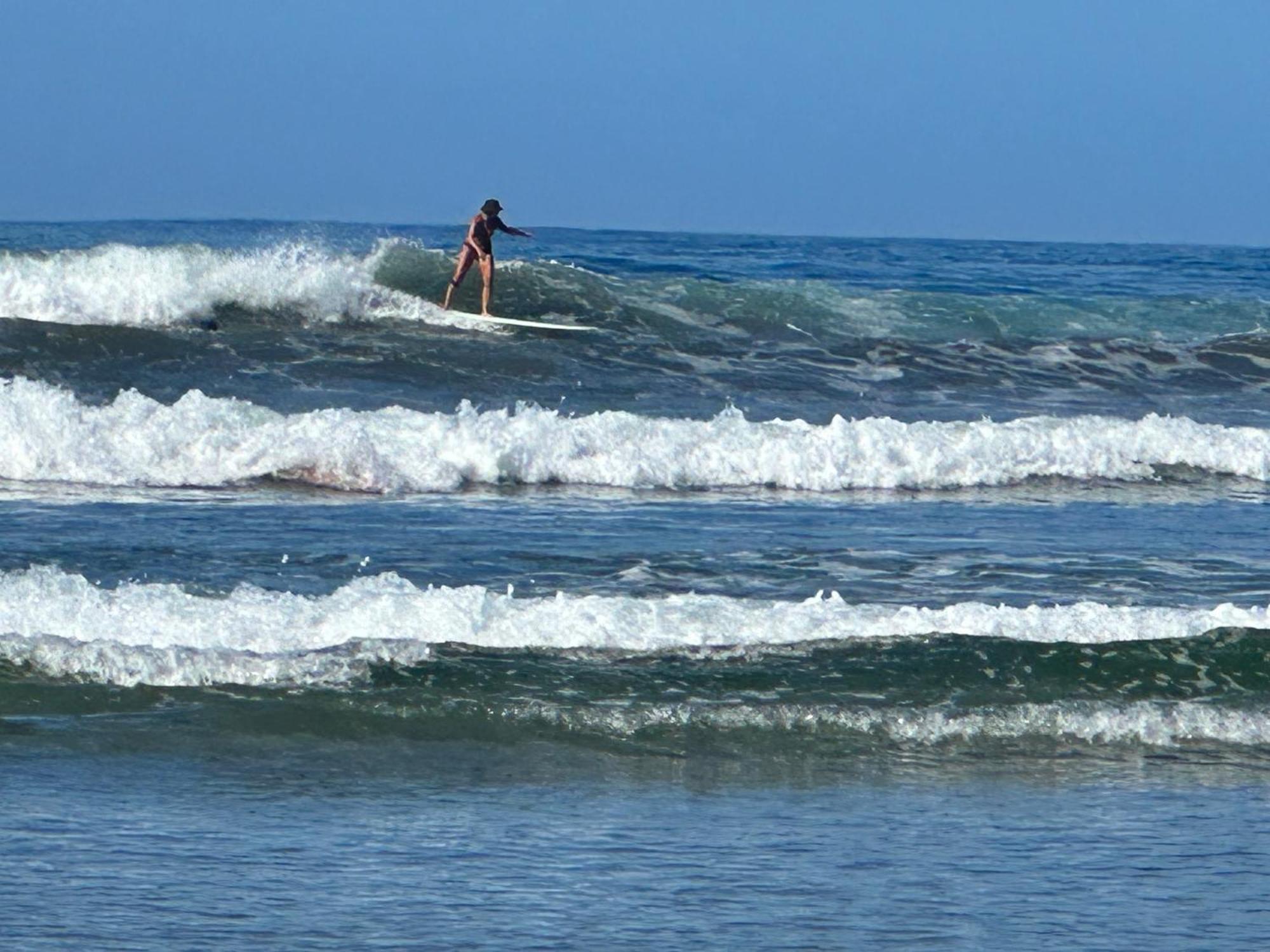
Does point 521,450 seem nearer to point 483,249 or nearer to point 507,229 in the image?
point 507,229

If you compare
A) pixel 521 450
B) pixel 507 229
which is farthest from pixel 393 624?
pixel 507 229

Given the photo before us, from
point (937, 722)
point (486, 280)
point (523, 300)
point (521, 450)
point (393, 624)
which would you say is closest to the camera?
point (937, 722)

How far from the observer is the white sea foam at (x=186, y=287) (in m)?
17.6

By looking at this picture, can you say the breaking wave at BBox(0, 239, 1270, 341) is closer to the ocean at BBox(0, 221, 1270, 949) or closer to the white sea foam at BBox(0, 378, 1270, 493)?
the ocean at BBox(0, 221, 1270, 949)

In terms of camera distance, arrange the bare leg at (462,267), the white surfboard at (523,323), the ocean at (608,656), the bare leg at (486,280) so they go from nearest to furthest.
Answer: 1. the ocean at (608,656)
2. the white surfboard at (523,323)
3. the bare leg at (486,280)
4. the bare leg at (462,267)

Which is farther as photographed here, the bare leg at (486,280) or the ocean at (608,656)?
the bare leg at (486,280)

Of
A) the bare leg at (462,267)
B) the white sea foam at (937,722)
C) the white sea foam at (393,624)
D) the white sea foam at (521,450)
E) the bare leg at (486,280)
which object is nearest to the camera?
the white sea foam at (937,722)

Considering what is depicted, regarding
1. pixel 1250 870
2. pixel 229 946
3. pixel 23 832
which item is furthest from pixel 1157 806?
pixel 23 832

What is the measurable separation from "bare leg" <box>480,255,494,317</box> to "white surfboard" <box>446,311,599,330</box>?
11 cm

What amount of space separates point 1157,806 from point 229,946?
292 centimetres

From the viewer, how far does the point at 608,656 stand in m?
7.01

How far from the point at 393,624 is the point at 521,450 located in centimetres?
527

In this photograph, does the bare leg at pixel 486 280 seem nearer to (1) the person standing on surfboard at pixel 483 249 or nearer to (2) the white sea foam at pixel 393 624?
(1) the person standing on surfboard at pixel 483 249

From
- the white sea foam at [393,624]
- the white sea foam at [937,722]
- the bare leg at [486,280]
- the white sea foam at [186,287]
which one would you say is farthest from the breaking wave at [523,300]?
the white sea foam at [937,722]
